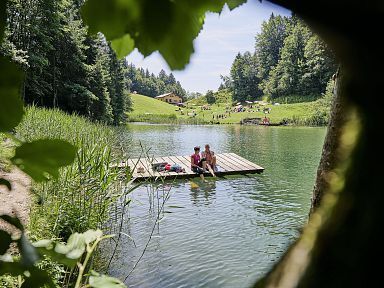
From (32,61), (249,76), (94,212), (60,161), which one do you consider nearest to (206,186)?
(94,212)

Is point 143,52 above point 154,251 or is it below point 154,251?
above

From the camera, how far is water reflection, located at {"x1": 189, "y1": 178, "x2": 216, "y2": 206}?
12.8 m

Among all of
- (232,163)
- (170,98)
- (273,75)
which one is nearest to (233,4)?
(232,163)

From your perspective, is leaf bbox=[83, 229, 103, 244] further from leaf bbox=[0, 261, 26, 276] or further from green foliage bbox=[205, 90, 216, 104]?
green foliage bbox=[205, 90, 216, 104]

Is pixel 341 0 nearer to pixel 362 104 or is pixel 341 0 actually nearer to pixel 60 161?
pixel 362 104

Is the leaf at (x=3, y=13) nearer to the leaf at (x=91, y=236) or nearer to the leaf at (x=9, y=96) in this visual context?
the leaf at (x=9, y=96)

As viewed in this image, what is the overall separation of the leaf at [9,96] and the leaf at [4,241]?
5.6 inches

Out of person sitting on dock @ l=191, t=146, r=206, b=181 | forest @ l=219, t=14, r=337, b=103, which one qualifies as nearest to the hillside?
forest @ l=219, t=14, r=337, b=103

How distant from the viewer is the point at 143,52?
538 mm

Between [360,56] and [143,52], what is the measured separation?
366 millimetres

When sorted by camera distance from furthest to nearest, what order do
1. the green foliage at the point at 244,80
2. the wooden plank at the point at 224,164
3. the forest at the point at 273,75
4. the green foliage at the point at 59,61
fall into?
the green foliage at the point at 244,80 < the forest at the point at 273,75 < the green foliage at the point at 59,61 < the wooden plank at the point at 224,164

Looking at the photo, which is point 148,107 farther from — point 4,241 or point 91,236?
point 4,241

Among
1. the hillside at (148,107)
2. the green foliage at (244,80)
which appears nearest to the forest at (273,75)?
the green foliage at (244,80)

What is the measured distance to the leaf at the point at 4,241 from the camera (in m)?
0.48
